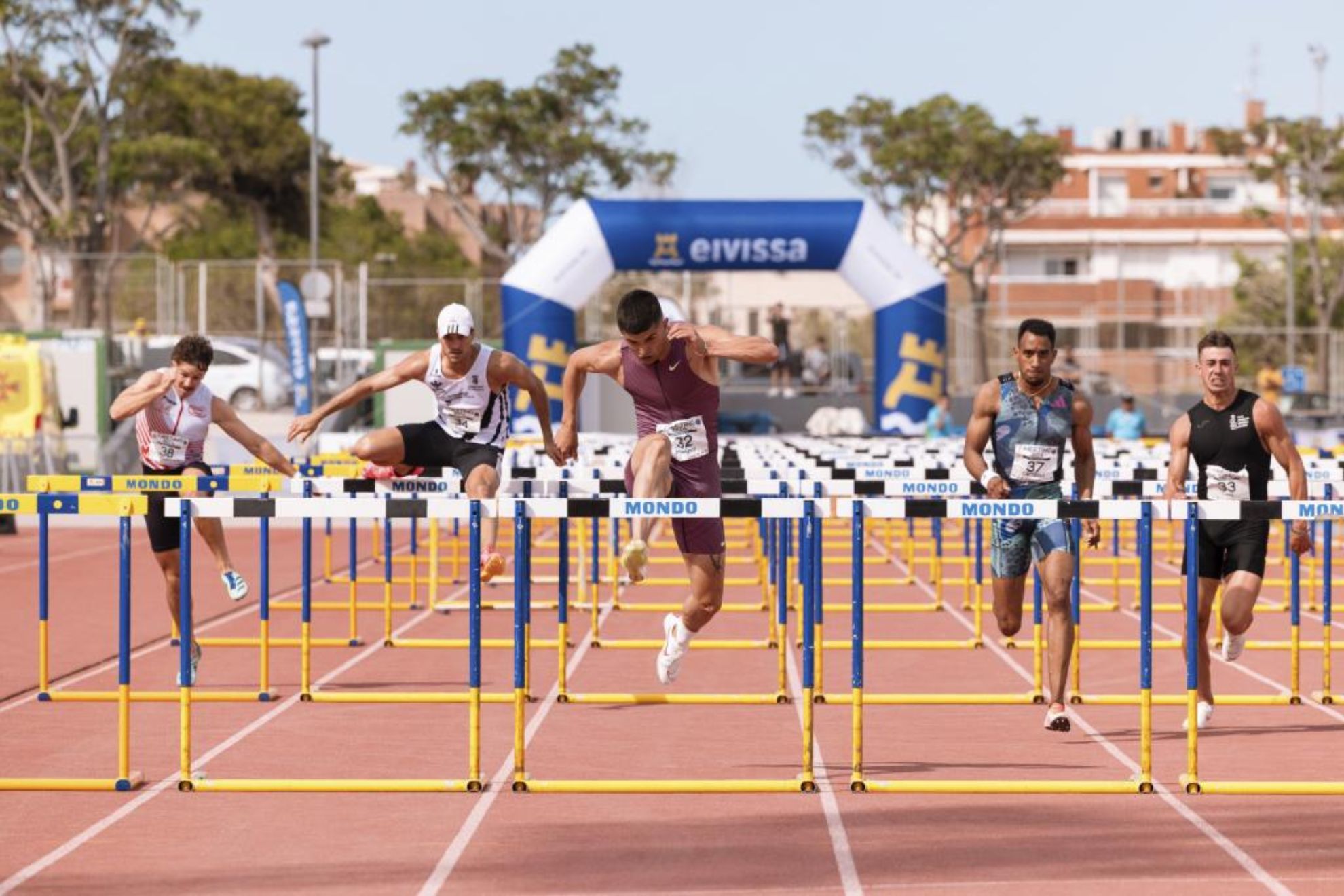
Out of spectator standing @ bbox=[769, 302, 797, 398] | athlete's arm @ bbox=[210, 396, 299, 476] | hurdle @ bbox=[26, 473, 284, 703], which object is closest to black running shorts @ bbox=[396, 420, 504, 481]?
athlete's arm @ bbox=[210, 396, 299, 476]

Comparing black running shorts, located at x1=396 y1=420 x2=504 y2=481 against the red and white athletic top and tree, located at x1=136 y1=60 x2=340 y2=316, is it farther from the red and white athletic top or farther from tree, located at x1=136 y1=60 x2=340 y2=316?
tree, located at x1=136 y1=60 x2=340 y2=316

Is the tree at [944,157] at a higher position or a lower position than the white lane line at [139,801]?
higher

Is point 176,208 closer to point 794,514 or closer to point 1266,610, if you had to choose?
point 1266,610

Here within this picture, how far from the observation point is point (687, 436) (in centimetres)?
1017

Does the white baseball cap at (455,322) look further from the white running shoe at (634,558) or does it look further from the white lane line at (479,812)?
the white running shoe at (634,558)

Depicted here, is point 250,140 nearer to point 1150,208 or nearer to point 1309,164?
point 1309,164

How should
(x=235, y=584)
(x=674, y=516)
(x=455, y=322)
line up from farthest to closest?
(x=235, y=584), (x=455, y=322), (x=674, y=516)

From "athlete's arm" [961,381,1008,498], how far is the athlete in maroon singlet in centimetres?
122

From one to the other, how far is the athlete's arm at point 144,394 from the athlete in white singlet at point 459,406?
115cm

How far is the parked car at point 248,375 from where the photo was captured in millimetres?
39906

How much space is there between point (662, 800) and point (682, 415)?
1832mm

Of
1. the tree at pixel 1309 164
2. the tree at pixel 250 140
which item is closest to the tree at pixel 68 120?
the tree at pixel 250 140

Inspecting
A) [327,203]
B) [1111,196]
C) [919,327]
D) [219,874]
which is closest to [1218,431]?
[219,874]

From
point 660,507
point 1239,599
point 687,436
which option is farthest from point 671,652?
point 1239,599
